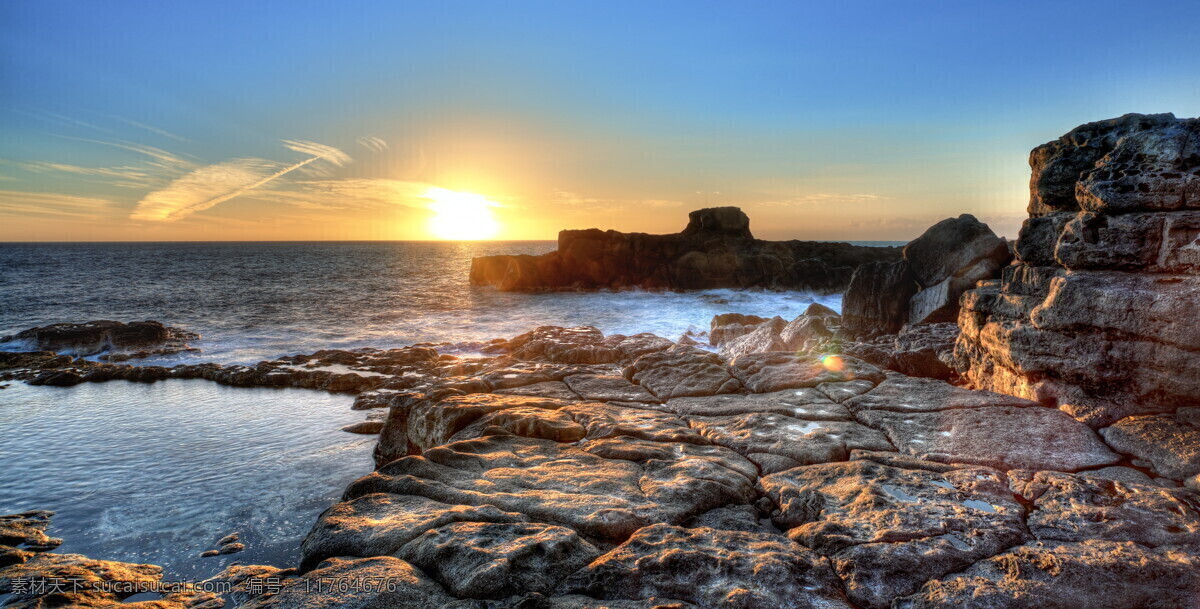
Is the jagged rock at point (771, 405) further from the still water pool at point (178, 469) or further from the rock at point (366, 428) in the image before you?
the rock at point (366, 428)

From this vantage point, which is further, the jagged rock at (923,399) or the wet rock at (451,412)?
the wet rock at (451,412)

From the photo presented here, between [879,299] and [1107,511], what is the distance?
1096cm

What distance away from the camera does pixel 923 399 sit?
18.6 feet

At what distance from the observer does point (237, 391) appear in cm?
1193

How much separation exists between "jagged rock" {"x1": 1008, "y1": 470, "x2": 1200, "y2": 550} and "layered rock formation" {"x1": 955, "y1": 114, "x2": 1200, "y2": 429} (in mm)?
1456

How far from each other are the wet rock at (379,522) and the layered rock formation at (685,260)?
38728 millimetres

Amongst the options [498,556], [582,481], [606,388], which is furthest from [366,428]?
[498,556]

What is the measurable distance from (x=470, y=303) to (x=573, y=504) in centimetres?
3240

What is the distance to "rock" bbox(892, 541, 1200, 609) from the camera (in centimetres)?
259

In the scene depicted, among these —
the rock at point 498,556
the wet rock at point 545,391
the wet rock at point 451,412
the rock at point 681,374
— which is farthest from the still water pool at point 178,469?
the rock at point 681,374

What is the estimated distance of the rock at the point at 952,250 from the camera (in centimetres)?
1166

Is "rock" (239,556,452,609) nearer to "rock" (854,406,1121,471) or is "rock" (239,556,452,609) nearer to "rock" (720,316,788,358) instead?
"rock" (854,406,1121,471)

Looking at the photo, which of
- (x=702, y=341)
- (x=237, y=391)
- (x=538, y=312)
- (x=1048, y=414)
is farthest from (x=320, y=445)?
(x=538, y=312)

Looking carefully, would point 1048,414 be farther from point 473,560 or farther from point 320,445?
point 320,445
